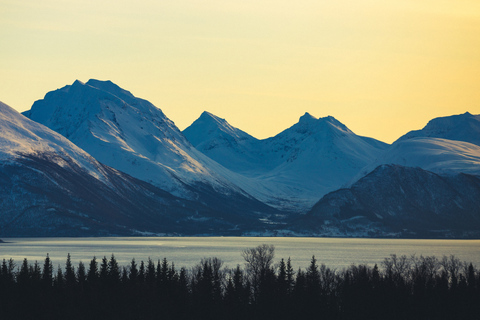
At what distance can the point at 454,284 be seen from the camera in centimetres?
17425

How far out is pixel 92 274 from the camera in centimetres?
17912

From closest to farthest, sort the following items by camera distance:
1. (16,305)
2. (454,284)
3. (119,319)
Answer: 1. (119,319)
2. (16,305)
3. (454,284)

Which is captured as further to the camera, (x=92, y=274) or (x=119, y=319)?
(x=92, y=274)

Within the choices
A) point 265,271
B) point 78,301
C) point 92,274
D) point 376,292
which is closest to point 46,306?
point 78,301

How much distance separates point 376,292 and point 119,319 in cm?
5154

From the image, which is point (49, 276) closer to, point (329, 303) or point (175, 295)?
point (175, 295)

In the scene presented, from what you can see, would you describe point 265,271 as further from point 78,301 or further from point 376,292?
point 78,301

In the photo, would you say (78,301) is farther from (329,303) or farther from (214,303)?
(329,303)

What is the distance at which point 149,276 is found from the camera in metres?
176

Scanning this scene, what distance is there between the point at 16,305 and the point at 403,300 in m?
73.0

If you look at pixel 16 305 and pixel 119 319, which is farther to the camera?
pixel 16 305

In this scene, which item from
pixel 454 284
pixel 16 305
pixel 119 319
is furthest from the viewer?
pixel 454 284

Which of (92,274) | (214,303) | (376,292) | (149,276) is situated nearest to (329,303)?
(376,292)

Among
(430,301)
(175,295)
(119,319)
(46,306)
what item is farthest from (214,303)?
(430,301)
